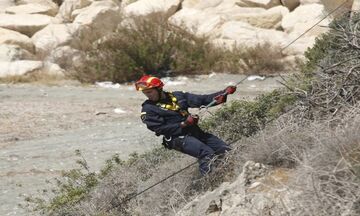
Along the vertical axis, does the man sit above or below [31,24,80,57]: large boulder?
→ above

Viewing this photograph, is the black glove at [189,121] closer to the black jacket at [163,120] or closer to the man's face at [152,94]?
the black jacket at [163,120]

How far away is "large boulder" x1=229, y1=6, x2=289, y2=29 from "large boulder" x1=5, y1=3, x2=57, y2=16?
1010 centimetres

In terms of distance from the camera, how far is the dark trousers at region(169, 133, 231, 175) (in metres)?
6.42

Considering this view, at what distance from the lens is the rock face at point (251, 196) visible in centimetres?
467

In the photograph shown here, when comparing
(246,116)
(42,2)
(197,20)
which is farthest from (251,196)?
(42,2)

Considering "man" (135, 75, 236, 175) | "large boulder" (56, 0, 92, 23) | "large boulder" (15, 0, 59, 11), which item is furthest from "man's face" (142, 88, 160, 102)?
"large boulder" (15, 0, 59, 11)

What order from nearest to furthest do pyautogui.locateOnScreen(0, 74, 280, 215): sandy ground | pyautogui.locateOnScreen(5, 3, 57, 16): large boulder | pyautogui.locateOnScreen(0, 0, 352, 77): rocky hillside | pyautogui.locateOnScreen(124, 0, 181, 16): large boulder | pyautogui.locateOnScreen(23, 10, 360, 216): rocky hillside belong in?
pyautogui.locateOnScreen(23, 10, 360, 216): rocky hillside, pyautogui.locateOnScreen(0, 74, 280, 215): sandy ground, pyautogui.locateOnScreen(0, 0, 352, 77): rocky hillside, pyautogui.locateOnScreen(124, 0, 181, 16): large boulder, pyautogui.locateOnScreen(5, 3, 57, 16): large boulder

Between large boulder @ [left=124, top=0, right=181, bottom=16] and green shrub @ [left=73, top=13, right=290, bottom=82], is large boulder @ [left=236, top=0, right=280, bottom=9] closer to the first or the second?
large boulder @ [left=124, top=0, right=181, bottom=16]

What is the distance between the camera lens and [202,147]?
6492 millimetres

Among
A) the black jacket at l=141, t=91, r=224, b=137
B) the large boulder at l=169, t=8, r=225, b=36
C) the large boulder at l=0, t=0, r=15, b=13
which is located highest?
the black jacket at l=141, t=91, r=224, b=137

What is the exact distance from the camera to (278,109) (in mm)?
7656

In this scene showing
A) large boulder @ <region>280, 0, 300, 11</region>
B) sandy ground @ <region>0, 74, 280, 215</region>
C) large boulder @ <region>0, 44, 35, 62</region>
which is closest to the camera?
sandy ground @ <region>0, 74, 280, 215</region>

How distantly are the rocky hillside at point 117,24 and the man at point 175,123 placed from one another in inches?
556

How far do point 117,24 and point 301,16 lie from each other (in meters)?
6.72
